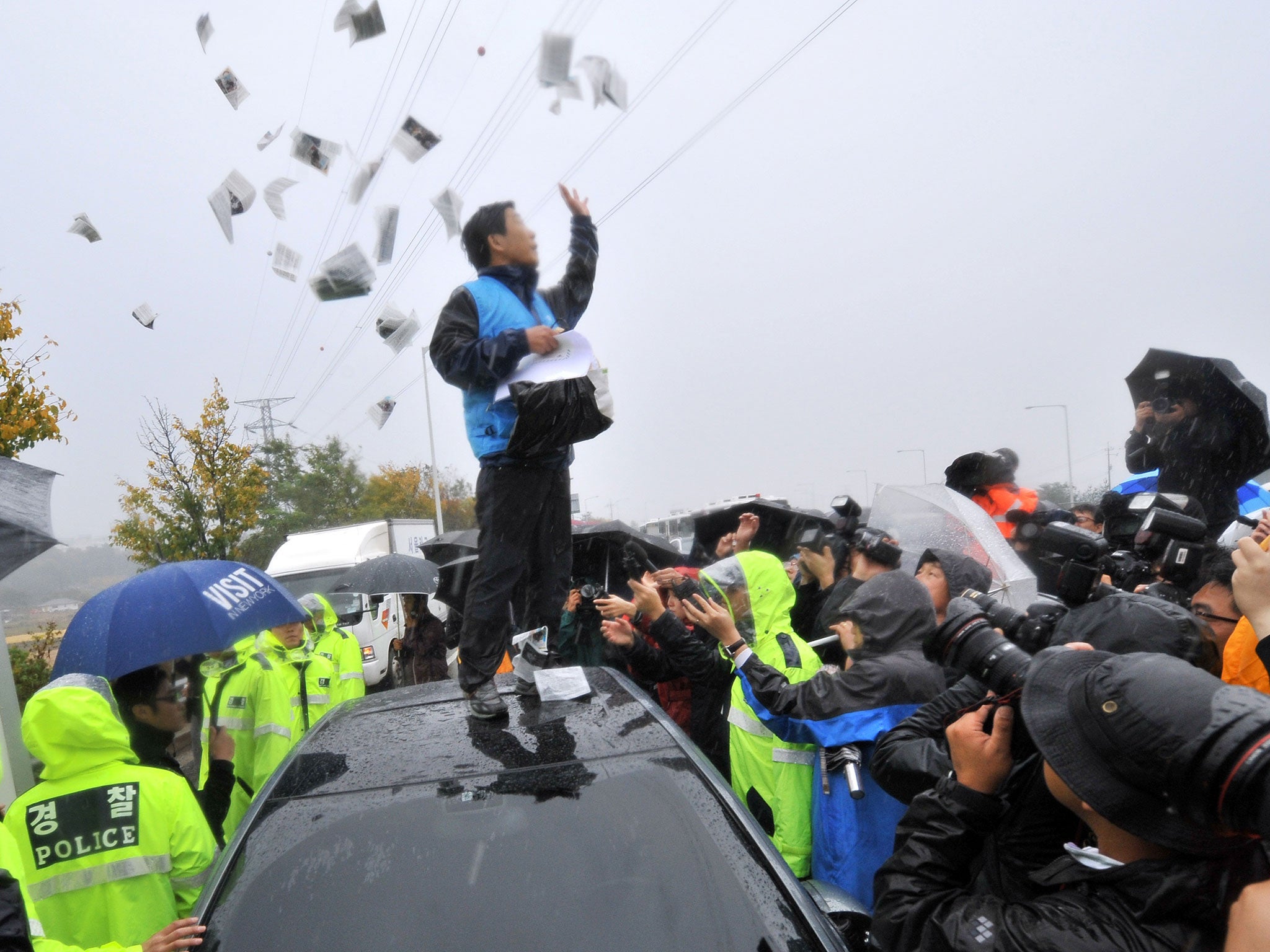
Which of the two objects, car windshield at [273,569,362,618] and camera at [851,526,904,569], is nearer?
camera at [851,526,904,569]

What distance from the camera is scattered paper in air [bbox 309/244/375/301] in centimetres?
366

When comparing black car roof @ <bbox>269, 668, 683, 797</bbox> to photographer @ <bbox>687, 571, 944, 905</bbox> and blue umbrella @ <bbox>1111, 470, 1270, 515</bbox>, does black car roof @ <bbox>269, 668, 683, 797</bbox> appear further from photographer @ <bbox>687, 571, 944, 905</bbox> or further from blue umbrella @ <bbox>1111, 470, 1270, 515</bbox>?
blue umbrella @ <bbox>1111, 470, 1270, 515</bbox>

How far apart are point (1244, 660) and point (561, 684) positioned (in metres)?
1.94

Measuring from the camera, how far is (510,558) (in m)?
2.95

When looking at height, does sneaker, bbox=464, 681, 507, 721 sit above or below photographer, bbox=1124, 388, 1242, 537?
below

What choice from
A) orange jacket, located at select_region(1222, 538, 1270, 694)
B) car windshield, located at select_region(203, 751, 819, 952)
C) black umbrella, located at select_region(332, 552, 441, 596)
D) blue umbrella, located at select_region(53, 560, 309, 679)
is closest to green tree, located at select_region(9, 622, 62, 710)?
black umbrella, located at select_region(332, 552, 441, 596)

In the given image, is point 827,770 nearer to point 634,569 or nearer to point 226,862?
point 226,862

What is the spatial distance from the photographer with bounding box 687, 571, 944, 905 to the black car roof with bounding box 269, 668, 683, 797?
660 millimetres

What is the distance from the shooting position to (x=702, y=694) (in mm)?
4223

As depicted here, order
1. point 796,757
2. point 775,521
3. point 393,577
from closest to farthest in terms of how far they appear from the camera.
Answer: point 796,757
point 775,521
point 393,577

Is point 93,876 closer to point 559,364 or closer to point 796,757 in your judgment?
point 559,364

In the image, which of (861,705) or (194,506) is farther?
(194,506)

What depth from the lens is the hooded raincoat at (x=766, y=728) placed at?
3.02 metres

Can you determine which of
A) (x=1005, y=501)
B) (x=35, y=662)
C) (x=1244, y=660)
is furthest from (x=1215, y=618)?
(x=35, y=662)
